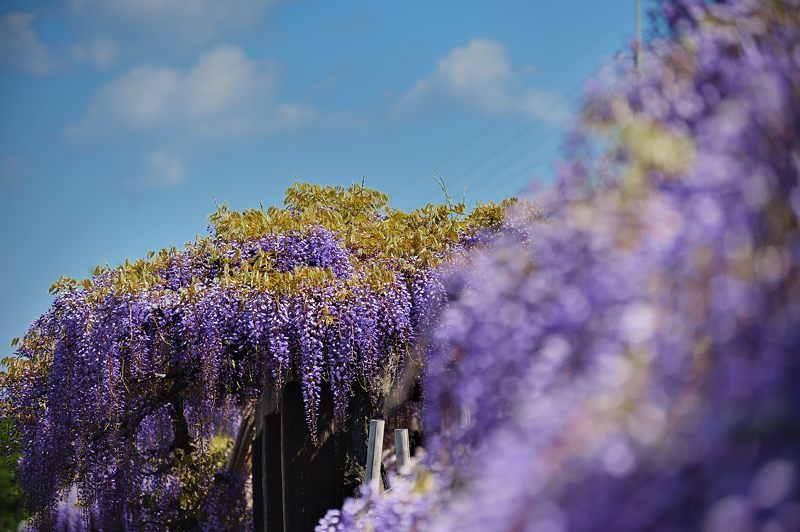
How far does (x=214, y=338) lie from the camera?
6.12 metres

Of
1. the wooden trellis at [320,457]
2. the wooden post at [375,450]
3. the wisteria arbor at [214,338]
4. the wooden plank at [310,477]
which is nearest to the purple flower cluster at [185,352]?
the wisteria arbor at [214,338]

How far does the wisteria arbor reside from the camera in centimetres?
614

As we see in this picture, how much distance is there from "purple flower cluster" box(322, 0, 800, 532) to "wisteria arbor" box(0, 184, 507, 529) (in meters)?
3.78

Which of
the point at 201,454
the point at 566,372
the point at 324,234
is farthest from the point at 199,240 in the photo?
the point at 566,372

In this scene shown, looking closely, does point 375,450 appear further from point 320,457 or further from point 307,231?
point 307,231

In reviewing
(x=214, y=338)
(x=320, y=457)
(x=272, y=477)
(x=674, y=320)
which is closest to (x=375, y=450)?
(x=320, y=457)

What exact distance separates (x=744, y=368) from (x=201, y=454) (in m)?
6.83

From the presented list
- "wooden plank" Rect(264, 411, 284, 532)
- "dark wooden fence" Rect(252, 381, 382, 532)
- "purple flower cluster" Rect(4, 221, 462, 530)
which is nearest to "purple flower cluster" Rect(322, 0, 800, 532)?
"purple flower cluster" Rect(4, 221, 462, 530)

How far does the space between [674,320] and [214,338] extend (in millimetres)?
4752

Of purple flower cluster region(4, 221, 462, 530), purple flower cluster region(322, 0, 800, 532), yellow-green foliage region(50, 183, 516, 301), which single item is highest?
yellow-green foliage region(50, 183, 516, 301)

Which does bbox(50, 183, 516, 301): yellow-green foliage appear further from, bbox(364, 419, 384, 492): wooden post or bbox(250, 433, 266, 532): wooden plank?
bbox(250, 433, 266, 532): wooden plank

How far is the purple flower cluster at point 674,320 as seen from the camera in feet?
5.47

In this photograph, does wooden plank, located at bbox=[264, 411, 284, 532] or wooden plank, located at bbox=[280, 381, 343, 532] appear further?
wooden plank, located at bbox=[264, 411, 284, 532]

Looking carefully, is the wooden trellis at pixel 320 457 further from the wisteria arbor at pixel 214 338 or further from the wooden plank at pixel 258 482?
the wooden plank at pixel 258 482
